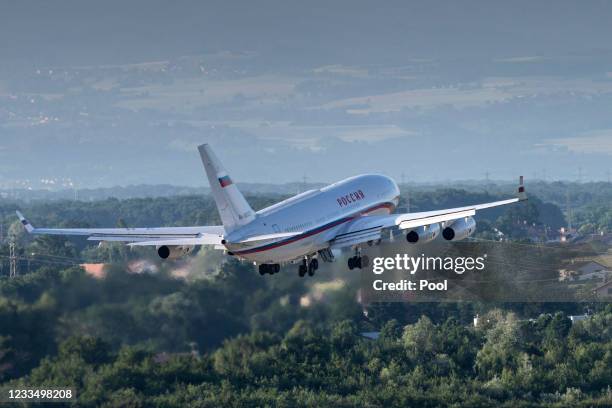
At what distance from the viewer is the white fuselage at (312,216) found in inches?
3536

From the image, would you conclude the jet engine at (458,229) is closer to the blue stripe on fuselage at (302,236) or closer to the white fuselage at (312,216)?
the blue stripe on fuselage at (302,236)

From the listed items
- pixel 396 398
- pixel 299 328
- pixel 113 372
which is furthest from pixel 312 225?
pixel 396 398

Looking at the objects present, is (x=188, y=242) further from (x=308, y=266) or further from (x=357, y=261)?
(x=357, y=261)

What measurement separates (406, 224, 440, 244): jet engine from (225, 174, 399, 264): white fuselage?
5333 mm

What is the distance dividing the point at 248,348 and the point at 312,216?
156 feet

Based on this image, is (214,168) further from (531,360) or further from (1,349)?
(531,360)

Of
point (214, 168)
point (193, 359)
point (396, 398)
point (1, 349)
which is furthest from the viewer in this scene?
point (396, 398)

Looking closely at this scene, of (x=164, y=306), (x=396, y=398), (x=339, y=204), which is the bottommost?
(x=396, y=398)

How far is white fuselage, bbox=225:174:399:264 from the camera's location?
89.8m

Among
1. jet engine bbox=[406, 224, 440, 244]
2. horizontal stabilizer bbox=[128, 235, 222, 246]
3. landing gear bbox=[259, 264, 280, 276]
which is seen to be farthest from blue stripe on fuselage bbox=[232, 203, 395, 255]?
jet engine bbox=[406, 224, 440, 244]

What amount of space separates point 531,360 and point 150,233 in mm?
100398

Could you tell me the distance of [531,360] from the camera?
185 m

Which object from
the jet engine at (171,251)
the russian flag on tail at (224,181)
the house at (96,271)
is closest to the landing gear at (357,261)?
the jet engine at (171,251)

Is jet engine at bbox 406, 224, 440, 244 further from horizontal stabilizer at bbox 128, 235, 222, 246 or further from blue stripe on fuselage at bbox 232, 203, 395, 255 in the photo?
horizontal stabilizer at bbox 128, 235, 222, 246
